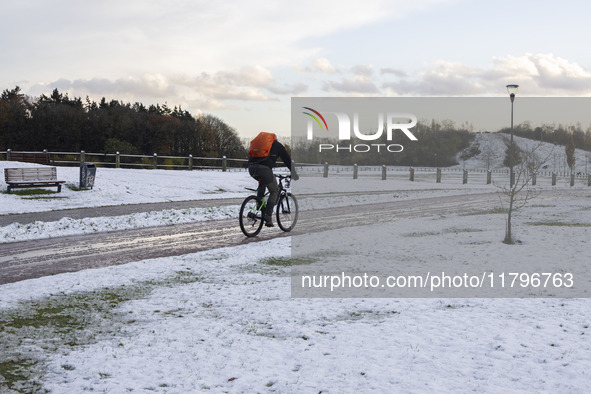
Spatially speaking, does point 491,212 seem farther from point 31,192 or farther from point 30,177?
point 30,177

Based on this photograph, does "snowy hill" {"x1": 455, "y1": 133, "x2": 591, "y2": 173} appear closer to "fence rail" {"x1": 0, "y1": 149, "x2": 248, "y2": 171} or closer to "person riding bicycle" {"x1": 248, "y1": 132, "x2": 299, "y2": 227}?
"fence rail" {"x1": 0, "y1": 149, "x2": 248, "y2": 171}

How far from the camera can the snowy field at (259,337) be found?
3.91m

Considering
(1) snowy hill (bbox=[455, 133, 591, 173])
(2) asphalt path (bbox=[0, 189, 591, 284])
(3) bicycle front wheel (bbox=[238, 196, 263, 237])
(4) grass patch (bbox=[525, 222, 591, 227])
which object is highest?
(1) snowy hill (bbox=[455, 133, 591, 173])

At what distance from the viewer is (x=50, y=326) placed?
16.7 ft

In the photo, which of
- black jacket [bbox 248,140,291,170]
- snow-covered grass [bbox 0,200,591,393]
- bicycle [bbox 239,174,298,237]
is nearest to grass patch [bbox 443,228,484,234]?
bicycle [bbox 239,174,298,237]

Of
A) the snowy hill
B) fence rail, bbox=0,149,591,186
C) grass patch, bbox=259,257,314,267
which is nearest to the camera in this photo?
grass patch, bbox=259,257,314,267

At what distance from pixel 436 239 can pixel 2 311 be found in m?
8.23

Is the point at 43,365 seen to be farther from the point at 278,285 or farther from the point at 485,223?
the point at 485,223

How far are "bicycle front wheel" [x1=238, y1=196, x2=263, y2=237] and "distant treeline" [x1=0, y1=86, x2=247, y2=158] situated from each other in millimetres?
47688

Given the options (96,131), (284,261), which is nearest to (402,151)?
(96,131)

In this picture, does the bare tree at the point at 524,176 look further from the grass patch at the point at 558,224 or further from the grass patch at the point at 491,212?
the grass patch at the point at 558,224

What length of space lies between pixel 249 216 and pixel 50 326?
6069mm

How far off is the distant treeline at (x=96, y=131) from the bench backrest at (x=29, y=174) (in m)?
36.3

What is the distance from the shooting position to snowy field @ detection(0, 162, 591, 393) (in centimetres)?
391
